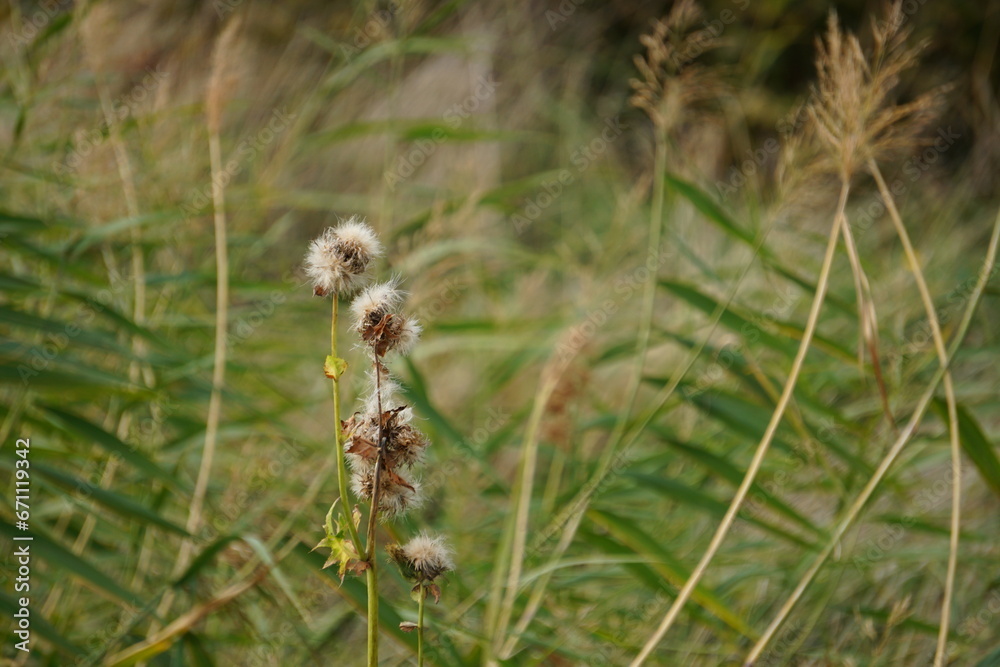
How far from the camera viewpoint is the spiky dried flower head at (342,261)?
1.90ft

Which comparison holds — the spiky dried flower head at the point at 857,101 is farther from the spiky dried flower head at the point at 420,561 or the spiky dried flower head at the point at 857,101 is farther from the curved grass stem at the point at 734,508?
the spiky dried flower head at the point at 420,561

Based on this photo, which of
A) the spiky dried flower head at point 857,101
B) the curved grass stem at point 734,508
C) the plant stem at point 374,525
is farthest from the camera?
the spiky dried flower head at point 857,101

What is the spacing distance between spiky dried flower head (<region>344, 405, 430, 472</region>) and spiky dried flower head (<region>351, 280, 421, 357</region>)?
44mm

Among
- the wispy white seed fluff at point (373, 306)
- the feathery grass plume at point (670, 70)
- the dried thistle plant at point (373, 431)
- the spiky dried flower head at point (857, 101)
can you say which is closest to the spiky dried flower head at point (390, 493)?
the dried thistle plant at point (373, 431)

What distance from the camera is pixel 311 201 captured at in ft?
7.47

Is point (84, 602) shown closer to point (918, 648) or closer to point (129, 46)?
point (918, 648)

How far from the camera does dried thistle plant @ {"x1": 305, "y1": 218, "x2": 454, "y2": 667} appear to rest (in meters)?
0.57

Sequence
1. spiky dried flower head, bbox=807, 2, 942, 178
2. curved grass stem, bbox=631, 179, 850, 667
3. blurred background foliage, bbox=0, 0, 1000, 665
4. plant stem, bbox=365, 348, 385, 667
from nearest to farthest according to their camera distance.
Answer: plant stem, bbox=365, 348, 385, 667, curved grass stem, bbox=631, 179, 850, 667, spiky dried flower head, bbox=807, 2, 942, 178, blurred background foliage, bbox=0, 0, 1000, 665

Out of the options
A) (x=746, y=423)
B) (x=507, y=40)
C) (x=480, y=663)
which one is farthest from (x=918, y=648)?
(x=507, y=40)

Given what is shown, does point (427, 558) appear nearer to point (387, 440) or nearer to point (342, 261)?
point (387, 440)

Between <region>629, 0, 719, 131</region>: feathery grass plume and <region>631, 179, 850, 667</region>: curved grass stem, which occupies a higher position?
<region>629, 0, 719, 131</region>: feathery grass plume

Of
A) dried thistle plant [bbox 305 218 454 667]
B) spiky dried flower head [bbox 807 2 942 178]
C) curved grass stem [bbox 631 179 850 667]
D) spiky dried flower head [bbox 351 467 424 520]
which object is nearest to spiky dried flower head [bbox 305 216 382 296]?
dried thistle plant [bbox 305 218 454 667]

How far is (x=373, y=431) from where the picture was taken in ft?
1.89

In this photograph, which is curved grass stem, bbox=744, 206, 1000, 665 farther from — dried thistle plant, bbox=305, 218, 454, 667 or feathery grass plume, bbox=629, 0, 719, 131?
feathery grass plume, bbox=629, 0, 719, 131
